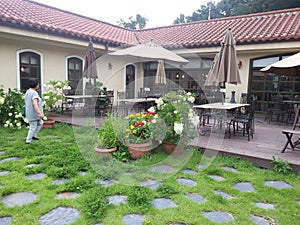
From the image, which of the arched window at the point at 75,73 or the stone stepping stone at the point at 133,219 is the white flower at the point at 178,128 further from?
the arched window at the point at 75,73

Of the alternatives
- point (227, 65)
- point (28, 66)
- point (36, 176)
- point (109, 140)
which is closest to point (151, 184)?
point (109, 140)

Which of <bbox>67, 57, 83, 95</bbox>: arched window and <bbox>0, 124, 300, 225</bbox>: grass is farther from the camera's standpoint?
<bbox>67, 57, 83, 95</bbox>: arched window

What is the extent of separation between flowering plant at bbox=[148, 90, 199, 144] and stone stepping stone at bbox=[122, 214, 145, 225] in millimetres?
1784

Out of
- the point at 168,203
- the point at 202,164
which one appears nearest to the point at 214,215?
the point at 168,203

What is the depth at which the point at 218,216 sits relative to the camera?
87.3 inches

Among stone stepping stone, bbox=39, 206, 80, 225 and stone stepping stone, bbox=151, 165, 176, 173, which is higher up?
stone stepping stone, bbox=151, 165, 176, 173

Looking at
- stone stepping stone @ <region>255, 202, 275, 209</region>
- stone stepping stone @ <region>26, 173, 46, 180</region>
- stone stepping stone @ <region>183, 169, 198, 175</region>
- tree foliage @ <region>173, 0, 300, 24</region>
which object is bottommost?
stone stepping stone @ <region>255, 202, 275, 209</region>

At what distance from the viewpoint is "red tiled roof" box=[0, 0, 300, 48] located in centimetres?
669

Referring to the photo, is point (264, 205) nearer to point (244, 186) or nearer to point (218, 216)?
point (244, 186)

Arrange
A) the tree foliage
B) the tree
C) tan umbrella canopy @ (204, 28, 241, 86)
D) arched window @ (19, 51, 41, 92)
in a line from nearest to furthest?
1. tan umbrella canopy @ (204, 28, 241, 86)
2. arched window @ (19, 51, 41, 92)
3. the tree foliage
4. the tree

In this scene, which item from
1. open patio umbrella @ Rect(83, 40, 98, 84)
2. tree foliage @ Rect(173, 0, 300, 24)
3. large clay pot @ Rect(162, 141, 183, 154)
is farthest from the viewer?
tree foliage @ Rect(173, 0, 300, 24)

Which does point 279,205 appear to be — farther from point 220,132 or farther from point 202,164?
point 220,132

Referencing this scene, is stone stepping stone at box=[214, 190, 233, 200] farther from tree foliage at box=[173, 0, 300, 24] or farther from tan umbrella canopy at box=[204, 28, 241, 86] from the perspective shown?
tree foliage at box=[173, 0, 300, 24]

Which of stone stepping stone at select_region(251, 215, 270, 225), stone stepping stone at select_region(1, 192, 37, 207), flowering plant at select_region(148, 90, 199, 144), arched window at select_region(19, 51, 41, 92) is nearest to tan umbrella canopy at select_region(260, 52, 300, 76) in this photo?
flowering plant at select_region(148, 90, 199, 144)
